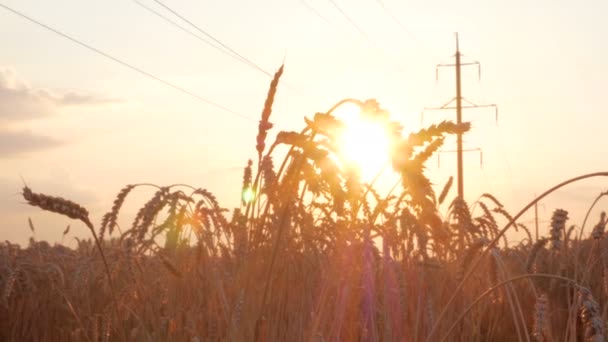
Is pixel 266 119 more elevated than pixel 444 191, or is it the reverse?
pixel 444 191

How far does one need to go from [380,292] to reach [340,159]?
279 cm

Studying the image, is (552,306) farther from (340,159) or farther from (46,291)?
(340,159)

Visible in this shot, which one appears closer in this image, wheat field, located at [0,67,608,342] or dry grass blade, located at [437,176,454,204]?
wheat field, located at [0,67,608,342]

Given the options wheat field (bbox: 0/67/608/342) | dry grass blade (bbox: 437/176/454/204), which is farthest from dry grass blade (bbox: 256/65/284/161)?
dry grass blade (bbox: 437/176/454/204)

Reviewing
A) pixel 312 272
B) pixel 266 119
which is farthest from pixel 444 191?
pixel 266 119

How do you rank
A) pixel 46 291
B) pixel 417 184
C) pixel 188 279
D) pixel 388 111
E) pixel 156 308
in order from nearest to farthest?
pixel 417 184 → pixel 388 111 → pixel 156 308 → pixel 188 279 → pixel 46 291

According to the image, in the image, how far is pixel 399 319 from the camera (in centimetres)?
366

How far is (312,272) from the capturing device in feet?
16.7

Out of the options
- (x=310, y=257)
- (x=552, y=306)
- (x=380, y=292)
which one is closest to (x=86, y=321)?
(x=310, y=257)

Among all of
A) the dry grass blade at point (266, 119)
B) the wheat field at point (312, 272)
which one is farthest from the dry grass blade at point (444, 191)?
the dry grass blade at point (266, 119)

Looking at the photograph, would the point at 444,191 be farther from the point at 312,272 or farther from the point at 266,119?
the point at 266,119

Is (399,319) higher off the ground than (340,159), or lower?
lower

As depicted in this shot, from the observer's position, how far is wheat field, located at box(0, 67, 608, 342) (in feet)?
6.66

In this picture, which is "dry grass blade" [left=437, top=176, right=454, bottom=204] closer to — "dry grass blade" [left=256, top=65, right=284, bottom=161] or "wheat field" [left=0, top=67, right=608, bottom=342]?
"wheat field" [left=0, top=67, right=608, bottom=342]
